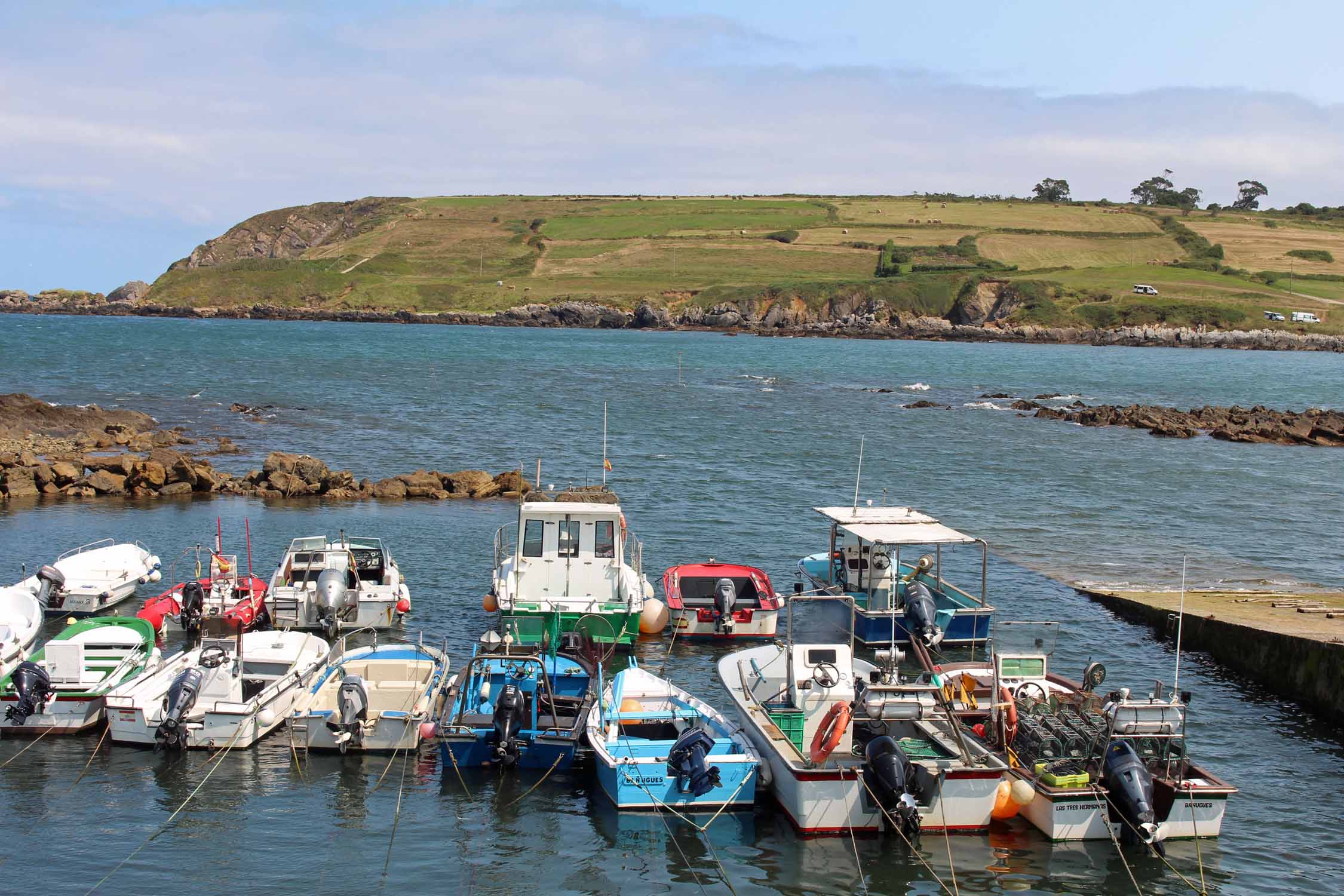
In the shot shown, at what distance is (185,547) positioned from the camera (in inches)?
1417

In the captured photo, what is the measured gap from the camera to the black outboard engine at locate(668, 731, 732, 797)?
1831cm

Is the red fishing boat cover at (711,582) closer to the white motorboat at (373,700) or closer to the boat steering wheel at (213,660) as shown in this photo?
the white motorboat at (373,700)

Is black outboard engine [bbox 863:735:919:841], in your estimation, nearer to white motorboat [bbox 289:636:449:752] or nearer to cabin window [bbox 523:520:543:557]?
white motorboat [bbox 289:636:449:752]

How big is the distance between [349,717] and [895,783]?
9288mm

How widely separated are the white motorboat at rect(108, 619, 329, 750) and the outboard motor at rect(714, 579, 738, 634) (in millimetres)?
9533

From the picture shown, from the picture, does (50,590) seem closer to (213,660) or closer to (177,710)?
(213,660)

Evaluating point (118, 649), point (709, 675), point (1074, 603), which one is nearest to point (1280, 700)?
point (1074, 603)

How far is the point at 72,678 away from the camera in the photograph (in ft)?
70.0

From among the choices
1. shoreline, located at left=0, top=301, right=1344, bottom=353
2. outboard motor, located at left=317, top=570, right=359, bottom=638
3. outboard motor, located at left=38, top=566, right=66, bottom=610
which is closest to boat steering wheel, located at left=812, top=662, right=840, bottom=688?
outboard motor, located at left=317, top=570, right=359, bottom=638

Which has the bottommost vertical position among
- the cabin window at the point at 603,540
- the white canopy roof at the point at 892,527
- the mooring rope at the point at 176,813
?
the mooring rope at the point at 176,813

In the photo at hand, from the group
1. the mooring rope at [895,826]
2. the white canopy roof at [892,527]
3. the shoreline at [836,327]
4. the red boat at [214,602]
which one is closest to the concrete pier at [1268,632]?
the white canopy roof at [892,527]

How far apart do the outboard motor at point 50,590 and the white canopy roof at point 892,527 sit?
1842cm

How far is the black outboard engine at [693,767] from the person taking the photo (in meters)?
18.3

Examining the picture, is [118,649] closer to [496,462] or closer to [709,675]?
[709,675]
